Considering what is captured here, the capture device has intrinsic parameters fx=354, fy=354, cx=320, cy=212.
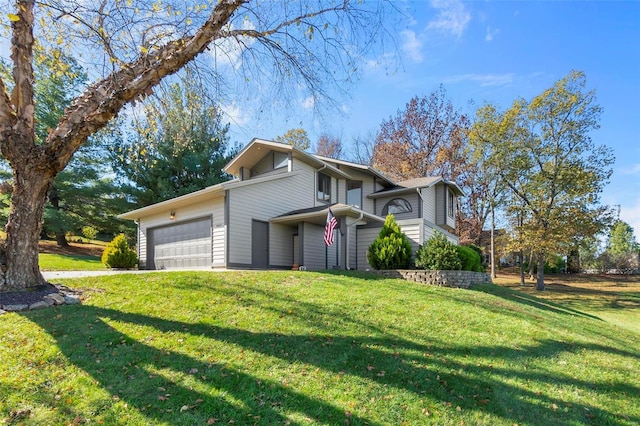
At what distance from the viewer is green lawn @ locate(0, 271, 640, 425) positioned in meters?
3.44

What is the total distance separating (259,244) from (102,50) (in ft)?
26.1

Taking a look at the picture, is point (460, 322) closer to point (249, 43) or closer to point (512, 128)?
point (249, 43)

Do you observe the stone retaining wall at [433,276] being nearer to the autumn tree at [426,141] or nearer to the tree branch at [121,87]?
the tree branch at [121,87]

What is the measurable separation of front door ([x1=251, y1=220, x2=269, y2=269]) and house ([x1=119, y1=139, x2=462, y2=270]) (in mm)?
37

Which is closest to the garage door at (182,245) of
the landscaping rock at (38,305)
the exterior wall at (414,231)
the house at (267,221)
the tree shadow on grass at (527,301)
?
the house at (267,221)

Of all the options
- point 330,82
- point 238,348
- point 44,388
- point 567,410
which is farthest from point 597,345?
point 44,388

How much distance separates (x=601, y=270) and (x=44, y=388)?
4189 centimetres

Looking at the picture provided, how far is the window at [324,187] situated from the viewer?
53.7 ft

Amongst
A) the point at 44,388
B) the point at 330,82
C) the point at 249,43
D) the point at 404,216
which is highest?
the point at 249,43

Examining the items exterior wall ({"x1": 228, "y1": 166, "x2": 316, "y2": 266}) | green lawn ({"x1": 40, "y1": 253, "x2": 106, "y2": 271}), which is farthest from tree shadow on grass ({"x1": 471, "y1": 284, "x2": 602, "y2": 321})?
green lawn ({"x1": 40, "y1": 253, "x2": 106, "y2": 271})

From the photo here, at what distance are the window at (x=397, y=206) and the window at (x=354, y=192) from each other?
1540 millimetres

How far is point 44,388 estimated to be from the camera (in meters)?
3.63

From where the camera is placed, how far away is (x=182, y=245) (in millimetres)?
14219

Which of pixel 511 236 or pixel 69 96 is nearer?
pixel 69 96
